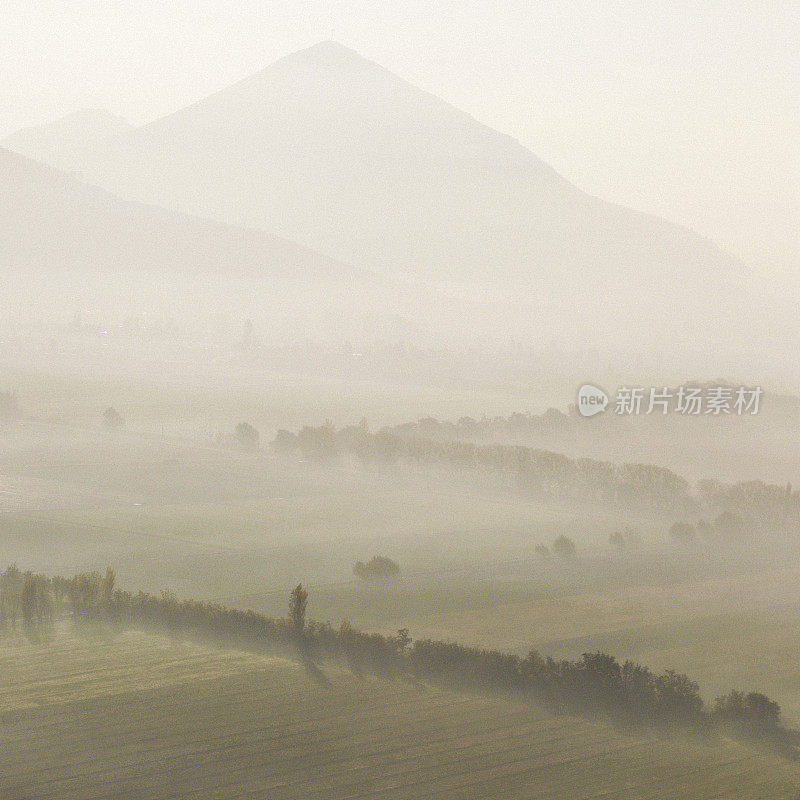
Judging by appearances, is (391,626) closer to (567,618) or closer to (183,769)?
(567,618)

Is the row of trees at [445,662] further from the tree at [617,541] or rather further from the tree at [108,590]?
the tree at [617,541]

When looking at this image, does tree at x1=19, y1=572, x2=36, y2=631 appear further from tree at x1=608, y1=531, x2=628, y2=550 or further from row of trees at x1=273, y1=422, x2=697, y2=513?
row of trees at x1=273, y1=422, x2=697, y2=513

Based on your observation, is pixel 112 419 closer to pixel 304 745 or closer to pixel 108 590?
pixel 108 590

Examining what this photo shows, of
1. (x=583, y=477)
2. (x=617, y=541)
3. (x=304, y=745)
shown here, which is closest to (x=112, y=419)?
(x=583, y=477)

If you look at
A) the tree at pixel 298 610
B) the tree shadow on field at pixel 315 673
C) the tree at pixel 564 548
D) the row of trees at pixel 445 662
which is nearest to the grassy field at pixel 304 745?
the tree shadow on field at pixel 315 673

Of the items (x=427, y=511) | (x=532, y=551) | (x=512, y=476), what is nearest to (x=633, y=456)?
(x=512, y=476)

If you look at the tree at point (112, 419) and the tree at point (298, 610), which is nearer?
the tree at point (298, 610)

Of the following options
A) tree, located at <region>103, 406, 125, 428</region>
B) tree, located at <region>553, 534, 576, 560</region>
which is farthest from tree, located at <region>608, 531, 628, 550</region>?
tree, located at <region>103, 406, 125, 428</region>

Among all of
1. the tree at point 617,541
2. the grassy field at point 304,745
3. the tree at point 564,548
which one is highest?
the tree at point 617,541
